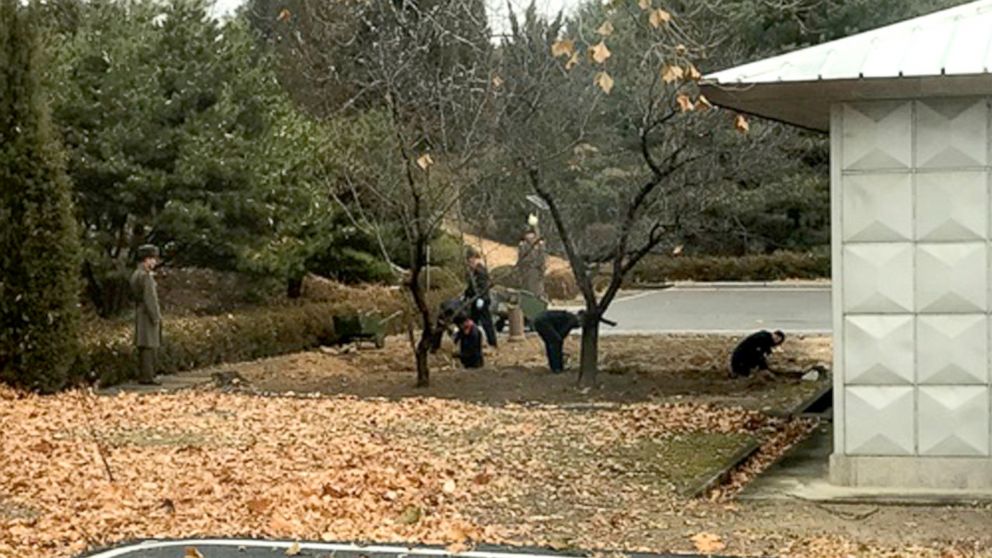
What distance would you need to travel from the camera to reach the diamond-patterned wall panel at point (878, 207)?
9383 millimetres

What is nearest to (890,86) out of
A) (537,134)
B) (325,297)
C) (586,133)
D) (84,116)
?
(537,134)

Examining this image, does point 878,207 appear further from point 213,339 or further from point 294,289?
point 294,289

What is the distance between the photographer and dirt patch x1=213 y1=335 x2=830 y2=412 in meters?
16.6

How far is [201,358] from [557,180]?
5.89 metres

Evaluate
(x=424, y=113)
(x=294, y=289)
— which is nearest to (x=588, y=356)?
(x=424, y=113)

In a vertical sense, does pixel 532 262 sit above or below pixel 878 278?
above

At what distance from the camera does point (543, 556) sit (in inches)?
287

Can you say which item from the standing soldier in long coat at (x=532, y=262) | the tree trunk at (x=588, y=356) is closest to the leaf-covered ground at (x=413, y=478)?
the tree trunk at (x=588, y=356)

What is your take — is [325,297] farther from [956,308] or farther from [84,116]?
[956,308]

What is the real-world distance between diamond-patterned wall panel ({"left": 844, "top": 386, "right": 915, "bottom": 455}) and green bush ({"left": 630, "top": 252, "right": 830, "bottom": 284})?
33494 millimetres

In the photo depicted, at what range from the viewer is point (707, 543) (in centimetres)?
757

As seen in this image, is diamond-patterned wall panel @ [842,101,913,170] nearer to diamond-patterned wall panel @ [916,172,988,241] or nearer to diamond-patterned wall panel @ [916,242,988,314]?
diamond-patterned wall panel @ [916,172,988,241]

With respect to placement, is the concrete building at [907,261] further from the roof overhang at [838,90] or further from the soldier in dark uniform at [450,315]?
the soldier in dark uniform at [450,315]

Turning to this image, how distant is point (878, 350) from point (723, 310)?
75.1 ft
